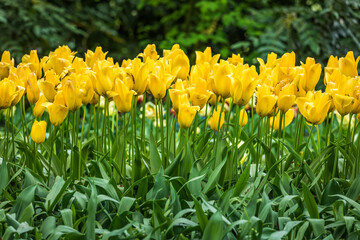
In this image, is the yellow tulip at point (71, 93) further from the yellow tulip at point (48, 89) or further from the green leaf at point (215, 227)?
the green leaf at point (215, 227)

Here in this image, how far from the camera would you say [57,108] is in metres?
1.59

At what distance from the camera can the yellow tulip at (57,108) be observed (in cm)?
159

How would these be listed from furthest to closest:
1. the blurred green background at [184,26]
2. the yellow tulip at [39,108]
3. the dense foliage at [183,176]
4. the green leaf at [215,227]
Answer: the blurred green background at [184,26]
the yellow tulip at [39,108]
the dense foliage at [183,176]
the green leaf at [215,227]

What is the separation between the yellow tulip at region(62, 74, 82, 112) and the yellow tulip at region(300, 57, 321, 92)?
2.49 feet

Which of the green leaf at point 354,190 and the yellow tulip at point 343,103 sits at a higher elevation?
the yellow tulip at point 343,103

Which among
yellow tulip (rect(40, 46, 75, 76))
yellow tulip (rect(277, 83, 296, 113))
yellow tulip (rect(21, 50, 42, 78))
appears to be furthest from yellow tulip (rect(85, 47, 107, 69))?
yellow tulip (rect(277, 83, 296, 113))

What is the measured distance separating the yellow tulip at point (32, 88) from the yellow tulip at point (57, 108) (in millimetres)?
152

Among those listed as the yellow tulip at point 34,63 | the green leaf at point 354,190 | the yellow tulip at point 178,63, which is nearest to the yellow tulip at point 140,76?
the yellow tulip at point 178,63

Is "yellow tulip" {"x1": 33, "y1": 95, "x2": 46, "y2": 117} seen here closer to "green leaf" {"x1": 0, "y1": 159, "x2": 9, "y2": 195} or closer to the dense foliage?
the dense foliage

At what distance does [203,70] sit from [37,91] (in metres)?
0.58

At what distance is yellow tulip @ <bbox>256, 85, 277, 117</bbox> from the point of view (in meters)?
1.63

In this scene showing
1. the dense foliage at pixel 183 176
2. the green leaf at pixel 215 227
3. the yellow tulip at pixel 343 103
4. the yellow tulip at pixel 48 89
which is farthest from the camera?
the yellow tulip at pixel 48 89

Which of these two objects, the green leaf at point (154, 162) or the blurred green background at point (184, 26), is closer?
the green leaf at point (154, 162)

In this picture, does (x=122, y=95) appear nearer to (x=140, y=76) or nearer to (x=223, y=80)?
(x=140, y=76)
